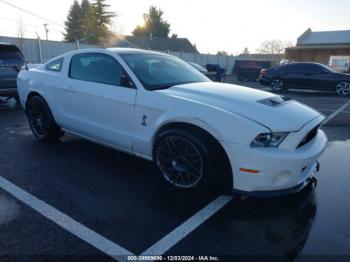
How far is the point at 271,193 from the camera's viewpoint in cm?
285

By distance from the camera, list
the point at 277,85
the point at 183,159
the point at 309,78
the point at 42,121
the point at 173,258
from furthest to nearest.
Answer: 1. the point at 277,85
2. the point at 309,78
3. the point at 42,121
4. the point at 183,159
5. the point at 173,258

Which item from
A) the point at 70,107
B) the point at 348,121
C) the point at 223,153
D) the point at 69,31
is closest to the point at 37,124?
the point at 70,107

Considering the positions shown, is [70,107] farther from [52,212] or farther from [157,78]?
[52,212]

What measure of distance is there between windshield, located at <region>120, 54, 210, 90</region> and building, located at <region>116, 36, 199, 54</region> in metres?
41.4

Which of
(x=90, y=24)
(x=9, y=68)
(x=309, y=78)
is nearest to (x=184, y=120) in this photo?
(x=9, y=68)

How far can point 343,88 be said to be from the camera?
13047 millimetres

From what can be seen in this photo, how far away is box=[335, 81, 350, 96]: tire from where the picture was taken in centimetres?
1301

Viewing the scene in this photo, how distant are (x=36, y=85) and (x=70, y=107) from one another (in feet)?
3.31

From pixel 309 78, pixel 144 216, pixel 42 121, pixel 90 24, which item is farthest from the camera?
pixel 90 24

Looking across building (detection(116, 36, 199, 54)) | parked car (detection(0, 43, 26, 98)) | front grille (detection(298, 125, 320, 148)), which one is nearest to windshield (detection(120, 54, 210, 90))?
front grille (detection(298, 125, 320, 148))

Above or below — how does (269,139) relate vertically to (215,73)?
above

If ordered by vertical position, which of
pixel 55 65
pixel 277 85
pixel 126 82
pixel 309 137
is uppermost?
pixel 55 65

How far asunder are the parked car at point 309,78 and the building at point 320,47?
2150 cm

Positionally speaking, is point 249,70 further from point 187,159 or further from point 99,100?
point 187,159
